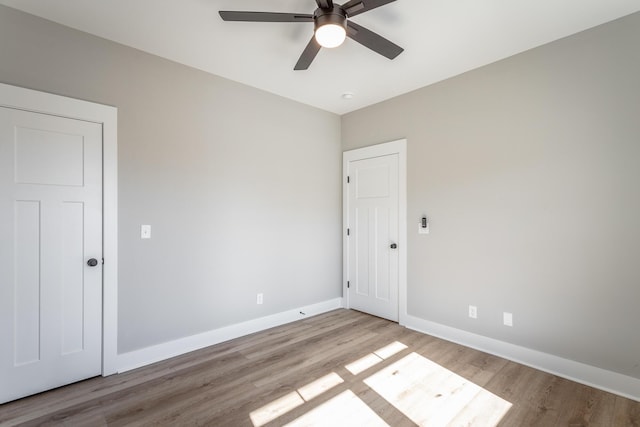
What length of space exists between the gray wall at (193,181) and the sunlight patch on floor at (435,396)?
1627mm

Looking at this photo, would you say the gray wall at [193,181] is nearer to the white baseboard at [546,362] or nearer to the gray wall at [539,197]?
the gray wall at [539,197]

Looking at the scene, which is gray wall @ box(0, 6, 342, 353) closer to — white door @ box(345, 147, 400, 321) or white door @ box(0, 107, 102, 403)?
white door @ box(0, 107, 102, 403)

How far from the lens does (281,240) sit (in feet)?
12.0

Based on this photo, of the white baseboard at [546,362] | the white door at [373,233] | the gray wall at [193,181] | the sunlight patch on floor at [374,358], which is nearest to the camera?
the white baseboard at [546,362]

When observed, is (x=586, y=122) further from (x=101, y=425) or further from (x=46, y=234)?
(x=46, y=234)

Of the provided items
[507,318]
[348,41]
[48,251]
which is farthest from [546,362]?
[48,251]

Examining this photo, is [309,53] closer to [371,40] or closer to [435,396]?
[371,40]

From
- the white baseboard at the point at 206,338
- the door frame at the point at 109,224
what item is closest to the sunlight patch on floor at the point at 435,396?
the white baseboard at the point at 206,338

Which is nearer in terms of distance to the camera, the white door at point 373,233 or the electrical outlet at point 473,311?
the electrical outlet at point 473,311

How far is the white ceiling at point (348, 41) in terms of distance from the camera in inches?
82.6

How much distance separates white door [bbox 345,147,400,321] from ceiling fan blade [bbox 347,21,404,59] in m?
1.65

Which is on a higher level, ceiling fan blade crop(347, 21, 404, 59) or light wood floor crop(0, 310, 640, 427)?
ceiling fan blade crop(347, 21, 404, 59)

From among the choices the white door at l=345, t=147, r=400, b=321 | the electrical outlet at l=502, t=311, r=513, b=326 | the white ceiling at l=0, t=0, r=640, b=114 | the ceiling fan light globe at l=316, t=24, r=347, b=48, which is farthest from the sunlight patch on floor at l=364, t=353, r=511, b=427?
the white ceiling at l=0, t=0, r=640, b=114

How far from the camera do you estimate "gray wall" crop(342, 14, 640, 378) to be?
7.32 ft
